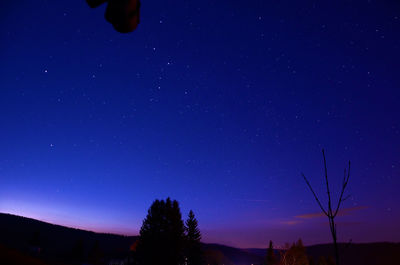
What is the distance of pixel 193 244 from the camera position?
47.5 meters

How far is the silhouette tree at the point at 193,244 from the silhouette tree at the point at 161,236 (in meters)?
13.9

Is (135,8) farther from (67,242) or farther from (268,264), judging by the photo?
(67,242)

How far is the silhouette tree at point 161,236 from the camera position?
29.6 meters

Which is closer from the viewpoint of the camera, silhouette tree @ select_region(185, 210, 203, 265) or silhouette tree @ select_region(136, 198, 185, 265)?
silhouette tree @ select_region(136, 198, 185, 265)

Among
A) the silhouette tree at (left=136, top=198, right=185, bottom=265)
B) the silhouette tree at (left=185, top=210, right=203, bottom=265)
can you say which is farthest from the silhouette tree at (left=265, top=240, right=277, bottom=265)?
the silhouette tree at (left=136, top=198, right=185, bottom=265)

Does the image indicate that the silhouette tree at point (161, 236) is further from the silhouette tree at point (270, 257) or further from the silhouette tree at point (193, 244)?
the silhouette tree at point (270, 257)

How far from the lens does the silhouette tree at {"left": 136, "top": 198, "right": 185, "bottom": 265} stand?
29.6 m

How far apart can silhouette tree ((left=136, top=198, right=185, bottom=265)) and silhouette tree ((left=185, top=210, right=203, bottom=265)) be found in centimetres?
1394

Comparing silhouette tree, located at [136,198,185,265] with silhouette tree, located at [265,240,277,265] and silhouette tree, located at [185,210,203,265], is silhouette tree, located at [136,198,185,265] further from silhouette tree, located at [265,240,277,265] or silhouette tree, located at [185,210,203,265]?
silhouette tree, located at [265,240,277,265]

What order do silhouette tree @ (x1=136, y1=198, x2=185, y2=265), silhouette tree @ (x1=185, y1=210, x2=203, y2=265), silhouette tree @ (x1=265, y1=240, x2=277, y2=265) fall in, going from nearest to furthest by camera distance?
silhouette tree @ (x1=136, y1=198, x2=185, y2=265)
silhouette tree @ (x1=185, y1=210, x2=203, y2=265)
silhouette tree @ (x1=265, y1=240, x2=277, y2=265)

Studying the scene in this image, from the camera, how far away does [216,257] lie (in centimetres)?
7194

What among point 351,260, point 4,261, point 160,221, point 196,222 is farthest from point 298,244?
point 351,260

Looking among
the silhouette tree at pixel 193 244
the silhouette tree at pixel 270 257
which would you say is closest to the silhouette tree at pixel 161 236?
the silhouette tree at pixel 193 244

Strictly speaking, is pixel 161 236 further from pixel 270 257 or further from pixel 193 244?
pixel 270 257
